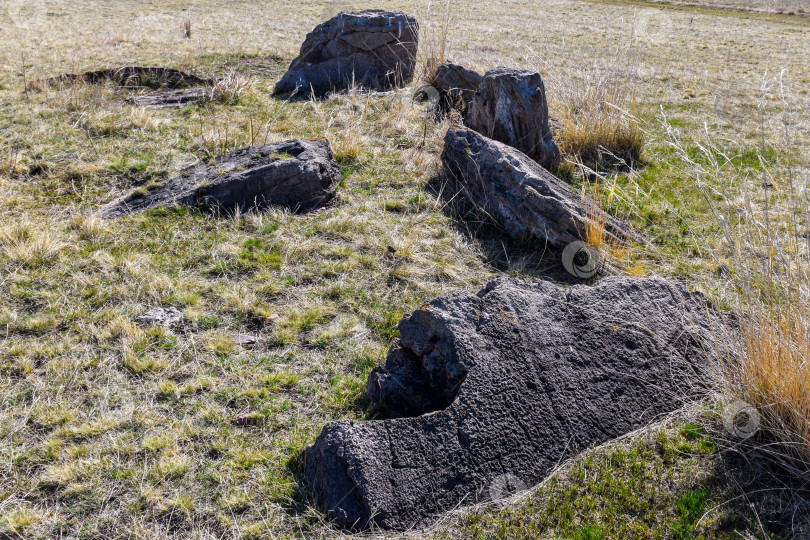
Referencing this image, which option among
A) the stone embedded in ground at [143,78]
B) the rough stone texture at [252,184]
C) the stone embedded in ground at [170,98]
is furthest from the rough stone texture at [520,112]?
the stone embedded in ground at [143,78]

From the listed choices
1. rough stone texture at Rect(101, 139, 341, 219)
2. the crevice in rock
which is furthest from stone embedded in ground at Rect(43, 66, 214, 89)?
the crevice in rock

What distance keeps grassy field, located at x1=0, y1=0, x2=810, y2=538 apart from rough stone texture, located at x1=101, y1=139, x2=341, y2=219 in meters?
0.25

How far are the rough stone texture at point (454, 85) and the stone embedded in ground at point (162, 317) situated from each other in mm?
5141

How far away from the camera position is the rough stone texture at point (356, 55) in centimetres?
944

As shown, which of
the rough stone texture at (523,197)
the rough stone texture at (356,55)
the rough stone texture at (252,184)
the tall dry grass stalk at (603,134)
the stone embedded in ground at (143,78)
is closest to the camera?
the rough stone texture at (523,197)

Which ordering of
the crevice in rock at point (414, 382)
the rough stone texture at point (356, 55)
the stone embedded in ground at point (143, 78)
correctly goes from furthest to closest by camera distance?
the rough stone texture at point (356, 55) → the stone embedded in ground at point (143, 78) → the crevice in rock at point (414, 382)

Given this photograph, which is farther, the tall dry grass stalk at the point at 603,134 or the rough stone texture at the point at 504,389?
the tall dry grass stalk at the point at 603,134

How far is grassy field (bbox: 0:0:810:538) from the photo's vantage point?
274 cm

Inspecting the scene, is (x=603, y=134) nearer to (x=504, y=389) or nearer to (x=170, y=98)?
(x=504, y=389)

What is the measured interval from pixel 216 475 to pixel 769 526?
2559mm

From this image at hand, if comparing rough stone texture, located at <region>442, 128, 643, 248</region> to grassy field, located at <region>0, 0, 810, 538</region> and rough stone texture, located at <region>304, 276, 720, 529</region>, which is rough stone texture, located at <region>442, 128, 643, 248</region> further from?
rough stone texture, located at <region>304, 276, 720, 529</region>

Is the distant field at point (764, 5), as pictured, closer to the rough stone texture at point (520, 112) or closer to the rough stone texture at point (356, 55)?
the rough stone texture at point (356, 55)

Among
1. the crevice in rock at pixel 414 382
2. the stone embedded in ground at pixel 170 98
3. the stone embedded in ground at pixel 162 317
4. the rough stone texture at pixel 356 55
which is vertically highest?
the rough stone texture at pixel 356 55

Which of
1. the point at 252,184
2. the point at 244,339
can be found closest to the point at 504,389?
the point at 244,339
